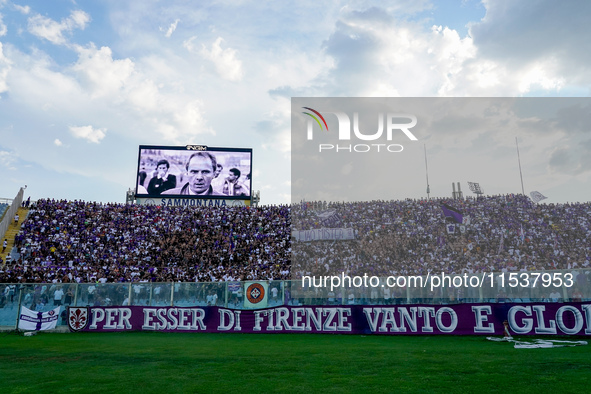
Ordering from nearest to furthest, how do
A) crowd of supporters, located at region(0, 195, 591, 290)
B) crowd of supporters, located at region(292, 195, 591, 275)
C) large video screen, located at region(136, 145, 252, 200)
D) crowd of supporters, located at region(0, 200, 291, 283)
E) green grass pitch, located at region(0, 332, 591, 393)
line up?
green grass pitch, located at region(0, 332, 591, 393) → crowd of supporters, located at region(292, 195, 591, 275) → crowd of supporters, located at region(0, 195, 591, 290) → crowd of supporters, located at region(0, 200, 291, 283) → large video screen, located at region(136, 145, 252, 200)

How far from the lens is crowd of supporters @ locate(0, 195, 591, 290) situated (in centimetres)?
3272

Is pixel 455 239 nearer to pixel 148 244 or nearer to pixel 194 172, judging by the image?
pixel 148 244

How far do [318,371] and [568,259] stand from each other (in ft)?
95.6

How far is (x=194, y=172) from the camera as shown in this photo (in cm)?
4572

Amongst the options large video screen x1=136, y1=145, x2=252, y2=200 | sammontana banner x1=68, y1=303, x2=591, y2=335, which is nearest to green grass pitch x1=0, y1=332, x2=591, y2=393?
Result: sammontana banner x1=68, y1=303, x2=591, y2=335

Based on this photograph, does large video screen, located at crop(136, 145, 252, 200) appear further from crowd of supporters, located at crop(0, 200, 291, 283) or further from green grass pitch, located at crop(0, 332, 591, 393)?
green grass pitch, located at crop(0, 332, 591, 393)

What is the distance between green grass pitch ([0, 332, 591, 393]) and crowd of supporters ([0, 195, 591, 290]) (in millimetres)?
17793

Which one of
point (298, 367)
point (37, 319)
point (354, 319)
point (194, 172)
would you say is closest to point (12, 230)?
point (194, 172)

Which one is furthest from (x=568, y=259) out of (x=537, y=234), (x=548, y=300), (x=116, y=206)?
(x=116, y=206)

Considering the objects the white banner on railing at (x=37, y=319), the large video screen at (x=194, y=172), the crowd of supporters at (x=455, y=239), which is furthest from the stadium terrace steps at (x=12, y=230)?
the crowd of supporters at (x=455, y=239)

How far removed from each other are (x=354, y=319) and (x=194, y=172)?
30533 mm

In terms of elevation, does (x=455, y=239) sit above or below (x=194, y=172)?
below

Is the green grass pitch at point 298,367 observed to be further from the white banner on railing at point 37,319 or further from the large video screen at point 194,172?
the large video screen at point 194,172

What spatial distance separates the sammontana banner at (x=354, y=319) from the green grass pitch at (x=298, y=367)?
1.41 metres
